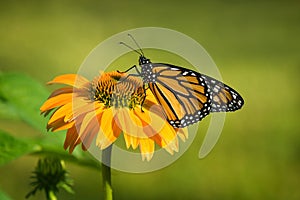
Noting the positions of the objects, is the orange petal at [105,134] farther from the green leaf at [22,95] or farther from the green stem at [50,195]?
the green leaf at [22,95]

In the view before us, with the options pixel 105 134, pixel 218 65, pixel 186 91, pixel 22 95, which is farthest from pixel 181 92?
pixel 218 65

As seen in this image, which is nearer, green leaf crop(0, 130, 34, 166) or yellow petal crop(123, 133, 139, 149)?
yellow petal crop(123, 133, 139, 149)

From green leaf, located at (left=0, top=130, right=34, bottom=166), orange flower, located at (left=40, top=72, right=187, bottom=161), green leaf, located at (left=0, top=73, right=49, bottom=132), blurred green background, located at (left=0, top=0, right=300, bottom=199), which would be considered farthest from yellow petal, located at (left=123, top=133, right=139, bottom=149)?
blurred green background, located at (left=0, top=0, right=300, bottom=199)

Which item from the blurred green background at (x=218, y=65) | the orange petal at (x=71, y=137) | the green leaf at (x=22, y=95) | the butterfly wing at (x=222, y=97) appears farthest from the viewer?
the blurred green background at (x=218, y=65)

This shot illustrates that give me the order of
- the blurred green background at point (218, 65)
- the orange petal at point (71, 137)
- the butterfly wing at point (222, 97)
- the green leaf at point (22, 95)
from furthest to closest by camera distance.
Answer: the blurred green background at point (218, 65) → the green leaf at point (22, 95) → the butterfly wing at point (222, 97) → the orange petal at point (71, 137)

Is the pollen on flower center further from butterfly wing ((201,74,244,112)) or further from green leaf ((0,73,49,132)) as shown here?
green leaf ((0,73,49,132))

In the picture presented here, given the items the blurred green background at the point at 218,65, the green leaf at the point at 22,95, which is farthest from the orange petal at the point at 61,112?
the blurred green background at the point at 218,65

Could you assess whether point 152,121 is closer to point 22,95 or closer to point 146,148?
point 146,148
